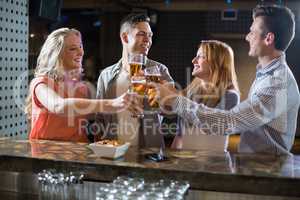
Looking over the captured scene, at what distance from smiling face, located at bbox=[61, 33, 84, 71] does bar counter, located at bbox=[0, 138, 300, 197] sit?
0.80m

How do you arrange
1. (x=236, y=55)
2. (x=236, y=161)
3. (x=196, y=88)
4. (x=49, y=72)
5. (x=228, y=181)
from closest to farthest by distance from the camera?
(x=228, y=181)
(x=236, y=161)
(x=49, y=72)
(x=196, y=88)
(x=236, y=55)

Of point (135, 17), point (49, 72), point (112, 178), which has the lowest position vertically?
point (112, 178)

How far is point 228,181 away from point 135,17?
68.9 inches

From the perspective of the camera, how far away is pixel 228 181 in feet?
4.75

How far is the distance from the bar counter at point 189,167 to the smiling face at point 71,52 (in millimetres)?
801

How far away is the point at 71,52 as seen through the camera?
2580 millimetres

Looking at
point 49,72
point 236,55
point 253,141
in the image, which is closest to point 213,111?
point 253,141

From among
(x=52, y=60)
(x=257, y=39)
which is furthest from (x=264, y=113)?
(x=52, y=60)

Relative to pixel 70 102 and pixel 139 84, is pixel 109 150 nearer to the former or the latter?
pixel 139 84

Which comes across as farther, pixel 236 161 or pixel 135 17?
pixel 135 17

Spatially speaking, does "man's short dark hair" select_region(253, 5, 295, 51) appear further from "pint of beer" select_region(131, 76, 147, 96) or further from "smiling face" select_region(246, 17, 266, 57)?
"pint of beer" select_region(131, 76, 147, 96)

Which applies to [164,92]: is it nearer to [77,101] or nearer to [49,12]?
[77,101]

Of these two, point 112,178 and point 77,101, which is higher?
point 77,101

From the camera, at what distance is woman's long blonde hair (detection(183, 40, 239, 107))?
2.78 meters
